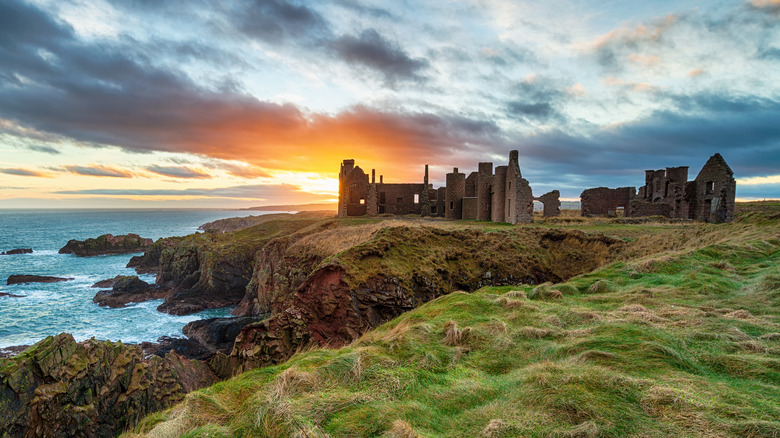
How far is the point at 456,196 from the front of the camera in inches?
1774

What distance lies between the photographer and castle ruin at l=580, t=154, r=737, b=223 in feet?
109

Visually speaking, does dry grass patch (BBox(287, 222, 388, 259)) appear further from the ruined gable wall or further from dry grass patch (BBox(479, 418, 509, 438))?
the ruined gable wall

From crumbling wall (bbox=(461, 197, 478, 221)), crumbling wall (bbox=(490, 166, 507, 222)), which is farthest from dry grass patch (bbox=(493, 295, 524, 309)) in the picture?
crumbling wall (bbox=(461, 197, 478, 221))

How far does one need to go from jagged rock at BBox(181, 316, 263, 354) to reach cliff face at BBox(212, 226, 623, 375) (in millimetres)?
6244

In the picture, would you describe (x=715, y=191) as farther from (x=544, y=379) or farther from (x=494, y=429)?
(x=494, y=429)

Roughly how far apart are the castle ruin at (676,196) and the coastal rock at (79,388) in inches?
1819

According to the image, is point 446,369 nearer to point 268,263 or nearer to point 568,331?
point 568,331

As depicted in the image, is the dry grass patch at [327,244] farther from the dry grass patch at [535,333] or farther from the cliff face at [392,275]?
the dry grass patch at [535,333]

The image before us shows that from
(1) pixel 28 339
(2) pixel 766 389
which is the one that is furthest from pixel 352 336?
(1) pixel 28 339

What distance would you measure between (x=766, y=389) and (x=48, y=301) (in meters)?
54.9

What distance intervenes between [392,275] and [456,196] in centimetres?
3087

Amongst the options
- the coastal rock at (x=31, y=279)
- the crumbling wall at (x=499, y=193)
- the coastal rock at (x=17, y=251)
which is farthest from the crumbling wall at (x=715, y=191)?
the coastal rock at (x=17, y=251)

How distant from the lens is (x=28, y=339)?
27.1 meters

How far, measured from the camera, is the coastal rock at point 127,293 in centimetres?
3692
